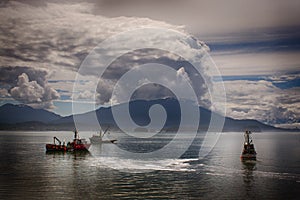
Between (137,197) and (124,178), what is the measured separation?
42.9 ft

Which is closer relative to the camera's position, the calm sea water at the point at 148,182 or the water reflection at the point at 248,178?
the calm sea water at the point at 148,182

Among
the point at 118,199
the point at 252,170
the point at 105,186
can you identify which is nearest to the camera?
the point at 118,199

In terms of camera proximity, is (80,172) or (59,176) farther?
(80,172)

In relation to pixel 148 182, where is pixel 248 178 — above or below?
below

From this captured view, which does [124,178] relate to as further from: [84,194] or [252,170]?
[252,170]

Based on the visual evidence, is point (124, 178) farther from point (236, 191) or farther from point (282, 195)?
point (282, 195)

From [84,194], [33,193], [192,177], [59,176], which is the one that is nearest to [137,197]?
[84,194]

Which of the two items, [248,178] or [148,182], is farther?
[248,178]

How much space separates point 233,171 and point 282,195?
19788 mm

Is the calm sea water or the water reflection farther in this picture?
the water reflection

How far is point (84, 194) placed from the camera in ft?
135

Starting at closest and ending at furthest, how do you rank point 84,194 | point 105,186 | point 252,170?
point 84,194, point 105,186, point 252,170

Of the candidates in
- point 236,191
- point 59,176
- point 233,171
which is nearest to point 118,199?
point 236,191

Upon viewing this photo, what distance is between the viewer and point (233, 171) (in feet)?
201
